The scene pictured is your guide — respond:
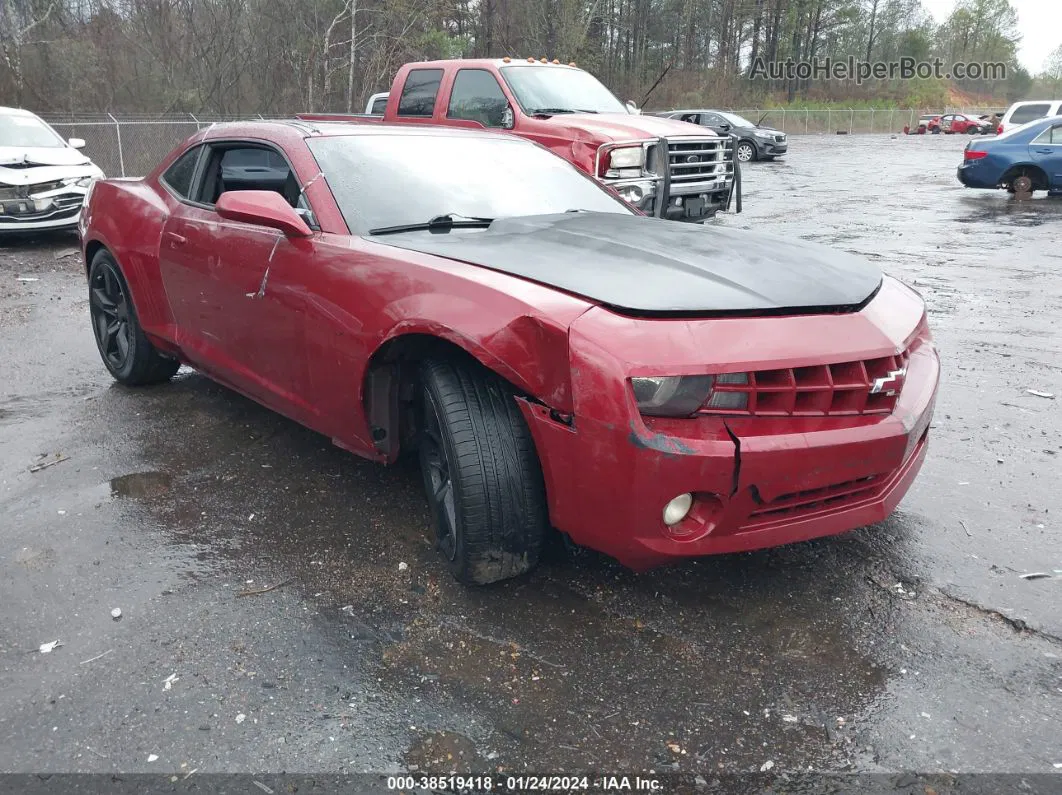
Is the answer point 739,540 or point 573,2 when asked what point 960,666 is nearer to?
point 739,540

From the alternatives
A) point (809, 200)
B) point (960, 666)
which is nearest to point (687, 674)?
point (960, 666)

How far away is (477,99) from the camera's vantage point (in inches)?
363

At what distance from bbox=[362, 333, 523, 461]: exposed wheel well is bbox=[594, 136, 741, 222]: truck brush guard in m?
5.31

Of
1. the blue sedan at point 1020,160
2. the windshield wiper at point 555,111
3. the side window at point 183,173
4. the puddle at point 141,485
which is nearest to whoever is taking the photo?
the puddle at point 141,485

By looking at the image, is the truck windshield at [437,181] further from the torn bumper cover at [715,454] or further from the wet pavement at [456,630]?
the torn bumper cover at [715,454]

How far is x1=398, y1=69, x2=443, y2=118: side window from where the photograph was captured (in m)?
9.51

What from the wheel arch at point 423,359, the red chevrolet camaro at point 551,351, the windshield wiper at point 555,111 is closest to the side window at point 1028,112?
the windshield wiper at point 555,111

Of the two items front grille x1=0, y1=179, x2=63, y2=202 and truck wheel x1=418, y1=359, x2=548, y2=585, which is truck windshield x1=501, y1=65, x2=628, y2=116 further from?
truck wheel x1=418, y1=359, x2=548, y2=585

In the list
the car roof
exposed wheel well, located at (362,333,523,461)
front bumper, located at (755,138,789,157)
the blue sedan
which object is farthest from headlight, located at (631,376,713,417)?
front bumper, located at (755,138,789,157)

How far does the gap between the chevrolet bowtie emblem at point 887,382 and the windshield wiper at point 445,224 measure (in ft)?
5.43

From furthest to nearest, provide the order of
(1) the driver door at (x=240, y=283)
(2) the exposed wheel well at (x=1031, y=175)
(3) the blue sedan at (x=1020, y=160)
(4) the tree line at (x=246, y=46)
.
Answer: (4) the tree line at (x=246, y=46)
(2) the exposed wheel well at (x=1031, y=175)
(3) the blue sedan at (x=1020, y=160)
(1) the driver door at (x=240, y=283)

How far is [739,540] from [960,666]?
2.42 feet

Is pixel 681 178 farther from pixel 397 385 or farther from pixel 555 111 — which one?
pixel 397 385

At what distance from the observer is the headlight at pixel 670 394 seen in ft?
7.50
